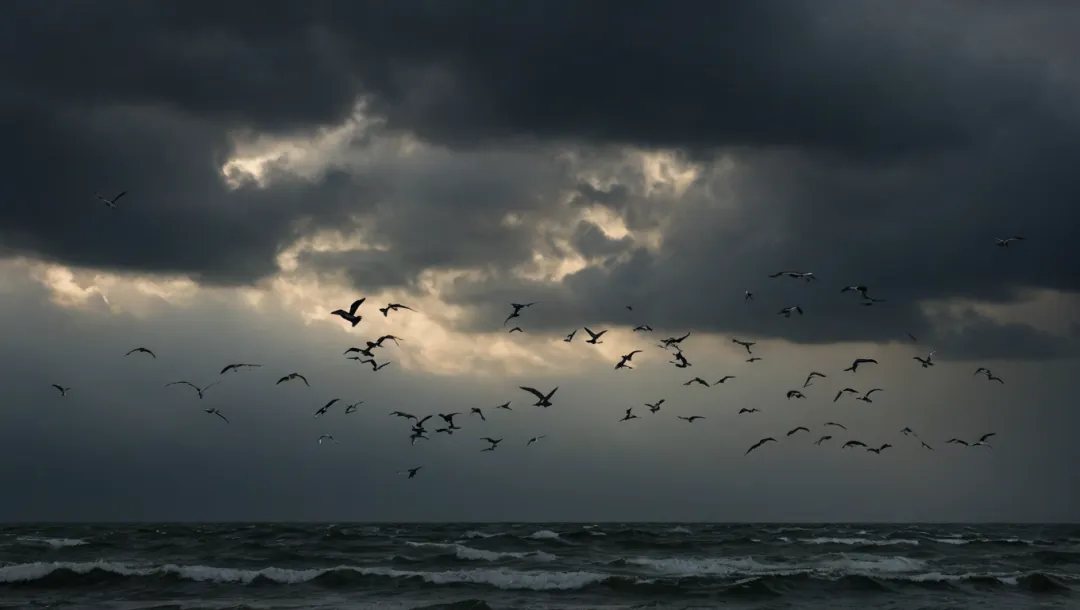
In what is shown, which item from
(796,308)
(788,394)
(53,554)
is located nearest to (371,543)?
(53,554)

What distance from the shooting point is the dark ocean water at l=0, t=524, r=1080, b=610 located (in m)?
41.5

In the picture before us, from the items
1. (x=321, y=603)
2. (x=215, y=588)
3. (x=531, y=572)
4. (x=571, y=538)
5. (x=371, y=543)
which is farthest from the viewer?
(x=571, y=538)

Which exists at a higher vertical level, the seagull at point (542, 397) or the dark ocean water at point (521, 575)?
the seagull at point (542, 397)

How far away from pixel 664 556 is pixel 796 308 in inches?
1003

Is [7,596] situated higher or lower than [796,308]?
lower

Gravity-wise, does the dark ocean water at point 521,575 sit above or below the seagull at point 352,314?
below

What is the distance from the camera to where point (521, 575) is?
159 ft

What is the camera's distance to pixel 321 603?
4059 centimetres

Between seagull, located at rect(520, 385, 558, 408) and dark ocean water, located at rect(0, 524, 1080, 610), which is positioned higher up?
seagull, located at rect(520, 385, 558, 408)

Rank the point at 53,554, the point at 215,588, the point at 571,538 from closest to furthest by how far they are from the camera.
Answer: the point at 215,588, the point at 53,554, the point at 571,538

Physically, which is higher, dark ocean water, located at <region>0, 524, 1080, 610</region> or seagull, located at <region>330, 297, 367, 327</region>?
seagull, located at <region>330, 297, 367, 327</region>

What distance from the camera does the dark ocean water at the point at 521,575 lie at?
41.5m

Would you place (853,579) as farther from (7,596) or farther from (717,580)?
(7,596)

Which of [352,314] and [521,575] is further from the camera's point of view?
[521,575]
